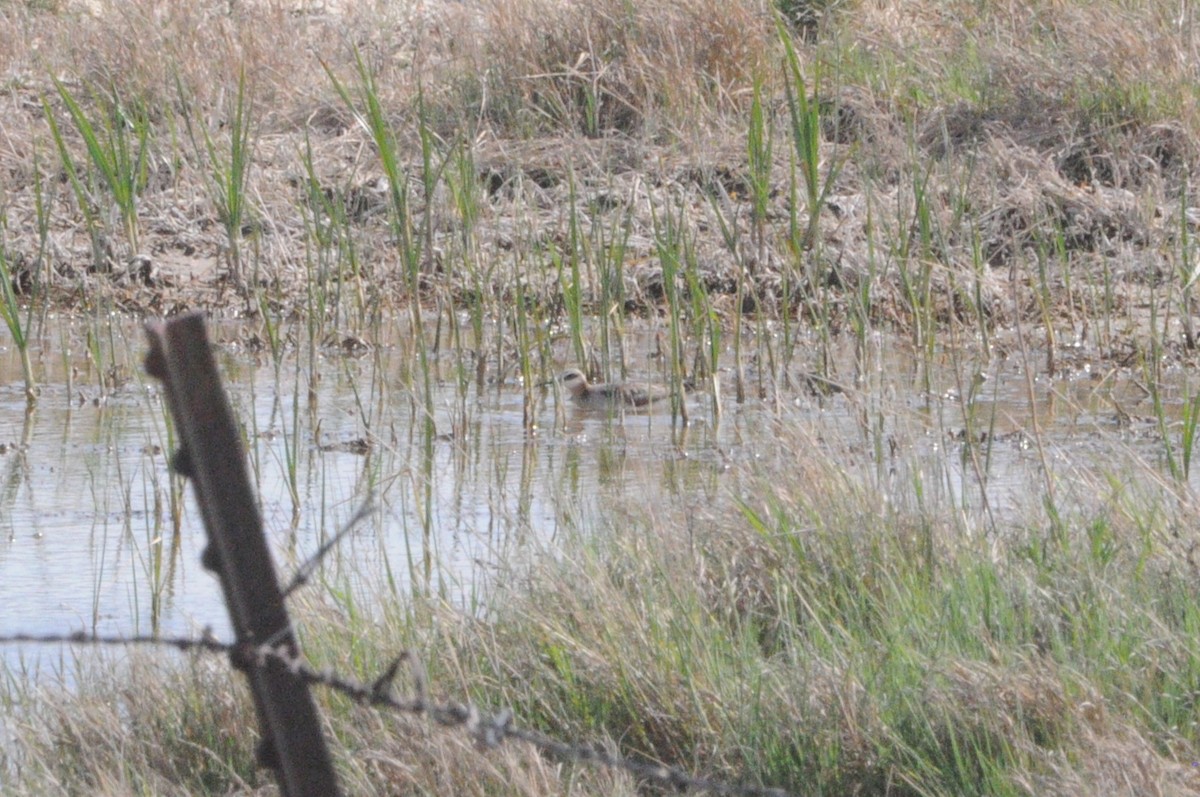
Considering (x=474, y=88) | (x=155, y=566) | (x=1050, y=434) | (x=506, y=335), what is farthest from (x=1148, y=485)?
(x=474, y=88)

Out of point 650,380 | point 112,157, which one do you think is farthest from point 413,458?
point 112,157

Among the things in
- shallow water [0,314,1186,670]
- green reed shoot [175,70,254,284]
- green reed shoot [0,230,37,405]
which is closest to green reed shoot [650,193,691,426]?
shallow water [0,314,1186,670]

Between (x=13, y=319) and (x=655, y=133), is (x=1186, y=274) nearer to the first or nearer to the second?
(x=655, y=133)

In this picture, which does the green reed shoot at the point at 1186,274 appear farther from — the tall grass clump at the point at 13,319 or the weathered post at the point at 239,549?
the weathered post at the point at 239,549

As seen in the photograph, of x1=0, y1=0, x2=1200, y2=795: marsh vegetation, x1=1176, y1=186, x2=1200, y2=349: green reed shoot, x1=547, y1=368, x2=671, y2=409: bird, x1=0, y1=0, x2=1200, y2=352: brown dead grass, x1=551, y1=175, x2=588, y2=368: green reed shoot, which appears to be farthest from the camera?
x1=0, y1=0, x2=1200, y2=352: brown dead grass

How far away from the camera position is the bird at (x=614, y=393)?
23.9ft

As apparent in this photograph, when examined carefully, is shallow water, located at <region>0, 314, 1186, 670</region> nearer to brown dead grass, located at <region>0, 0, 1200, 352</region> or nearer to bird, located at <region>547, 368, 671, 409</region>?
bird, located at <region>547, 368, 671, 409</region>

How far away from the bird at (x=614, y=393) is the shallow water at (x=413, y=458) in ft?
0.25

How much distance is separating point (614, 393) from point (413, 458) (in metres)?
1.20

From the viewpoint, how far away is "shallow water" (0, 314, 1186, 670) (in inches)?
186

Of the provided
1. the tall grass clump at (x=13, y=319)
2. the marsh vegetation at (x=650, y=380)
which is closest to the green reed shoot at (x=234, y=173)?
the marsh vegetation at (x=650, y=380)

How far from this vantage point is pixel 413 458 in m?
6.36

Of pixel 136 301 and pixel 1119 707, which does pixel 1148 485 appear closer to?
pixel 1119 707

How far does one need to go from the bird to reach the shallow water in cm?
8
